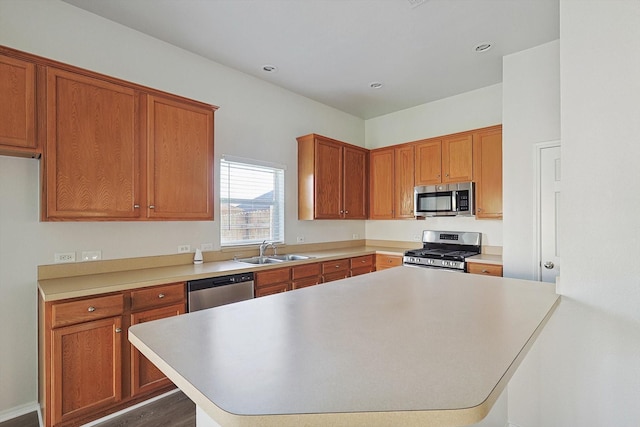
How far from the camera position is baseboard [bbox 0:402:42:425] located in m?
2.19

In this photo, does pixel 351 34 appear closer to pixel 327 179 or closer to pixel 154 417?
pixel 327 179

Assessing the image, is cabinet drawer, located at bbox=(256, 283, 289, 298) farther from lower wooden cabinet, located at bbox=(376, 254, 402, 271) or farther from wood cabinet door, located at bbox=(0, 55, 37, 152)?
wood cabinet door, located at bbox=(0, 55, 37, 152)

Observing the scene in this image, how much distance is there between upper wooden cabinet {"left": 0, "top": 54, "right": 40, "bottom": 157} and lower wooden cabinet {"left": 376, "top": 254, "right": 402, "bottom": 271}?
3718mm

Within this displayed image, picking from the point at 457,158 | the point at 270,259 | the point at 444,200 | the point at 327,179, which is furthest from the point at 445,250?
the point at 270,259

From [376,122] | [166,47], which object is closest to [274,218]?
[166,47]

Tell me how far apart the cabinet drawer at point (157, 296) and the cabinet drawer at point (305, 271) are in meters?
1.19

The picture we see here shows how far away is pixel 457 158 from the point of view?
3.99 metres

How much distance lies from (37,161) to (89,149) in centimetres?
44

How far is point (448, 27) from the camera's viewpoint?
9.05 feet

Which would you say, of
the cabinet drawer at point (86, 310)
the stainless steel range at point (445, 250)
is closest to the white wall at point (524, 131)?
the stainless steel range at point (445, 250)

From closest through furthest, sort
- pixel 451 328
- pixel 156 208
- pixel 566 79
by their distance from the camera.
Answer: pixel 451 328 → pixel 566 79 → pixel 156 208

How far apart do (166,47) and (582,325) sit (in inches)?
151

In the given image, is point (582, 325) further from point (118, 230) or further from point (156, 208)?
point (118, 230)

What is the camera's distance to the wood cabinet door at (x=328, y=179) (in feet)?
13.5
